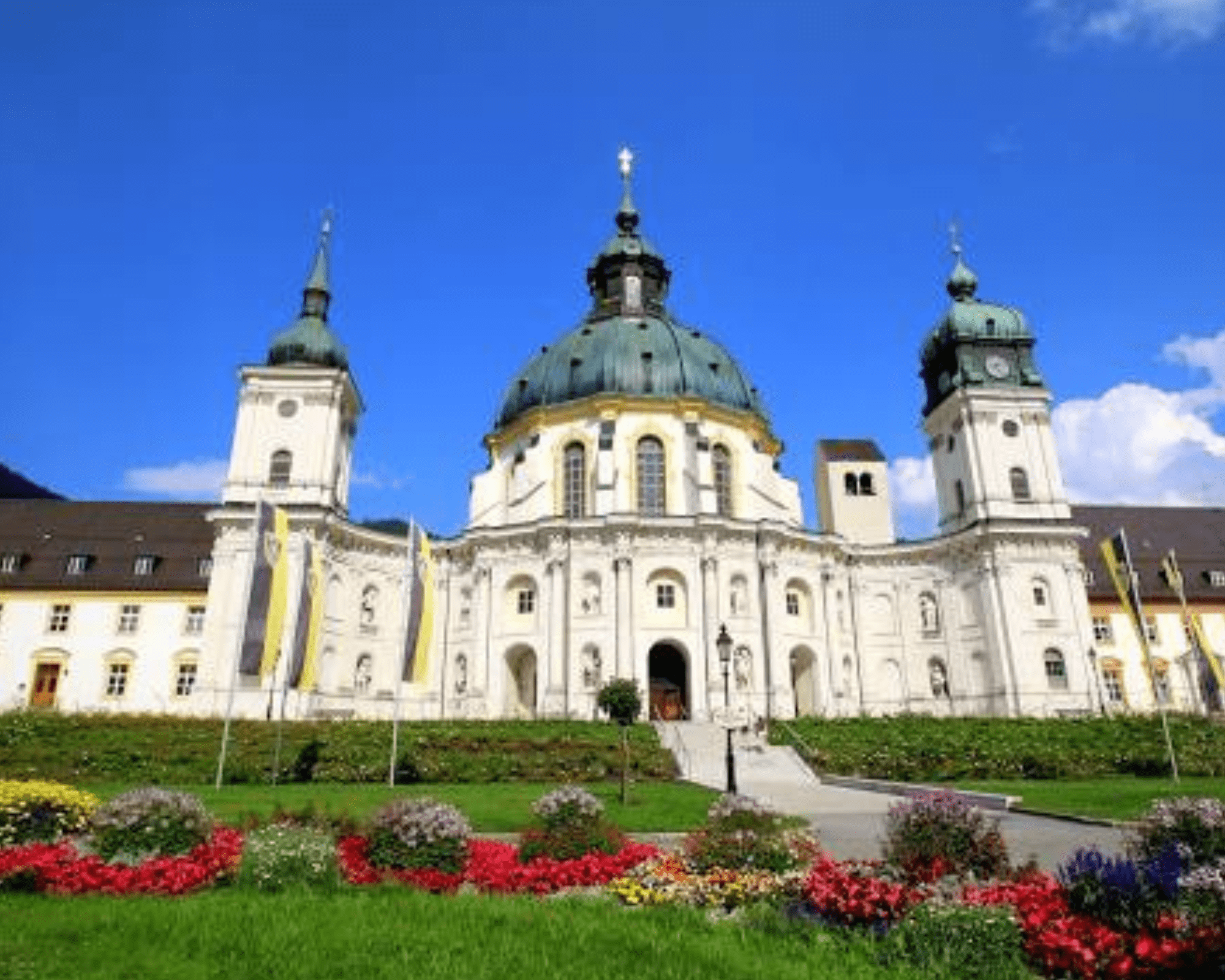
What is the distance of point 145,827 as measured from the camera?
1170 cm

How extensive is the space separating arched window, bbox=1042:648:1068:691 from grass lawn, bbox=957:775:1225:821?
2136 cm

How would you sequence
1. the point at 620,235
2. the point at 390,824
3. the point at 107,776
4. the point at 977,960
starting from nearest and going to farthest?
the point at 977,960 → the point at 390,824 → the point at 107,776 → the point at 620,235

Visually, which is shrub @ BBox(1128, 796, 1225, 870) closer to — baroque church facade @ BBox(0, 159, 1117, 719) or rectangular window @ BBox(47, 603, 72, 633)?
baroque church facade @ BBox(0, 159, 1117, 719)

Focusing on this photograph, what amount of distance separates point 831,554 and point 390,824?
46414 mm

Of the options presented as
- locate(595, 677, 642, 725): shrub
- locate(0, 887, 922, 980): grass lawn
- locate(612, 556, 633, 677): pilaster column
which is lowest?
locate(0, 887, 922, 980): grass lawn

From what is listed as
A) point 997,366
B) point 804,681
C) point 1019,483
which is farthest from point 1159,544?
point 804,681

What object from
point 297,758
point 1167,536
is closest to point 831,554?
point 1167,536

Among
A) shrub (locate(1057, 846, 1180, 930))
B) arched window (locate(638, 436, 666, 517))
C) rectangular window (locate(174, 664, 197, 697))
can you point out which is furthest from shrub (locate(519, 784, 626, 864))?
rectangular window (locate(174, 664, 197, 697))

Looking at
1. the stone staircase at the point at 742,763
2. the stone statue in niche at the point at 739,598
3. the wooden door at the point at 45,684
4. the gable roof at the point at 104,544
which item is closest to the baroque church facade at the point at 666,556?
the stone statue in niche at the point at 739,598

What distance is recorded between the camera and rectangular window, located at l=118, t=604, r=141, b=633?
53.5 meters

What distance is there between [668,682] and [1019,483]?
2640 cm

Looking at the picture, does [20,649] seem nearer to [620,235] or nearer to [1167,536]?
[620,235]

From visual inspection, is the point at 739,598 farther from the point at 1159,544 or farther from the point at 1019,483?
the point at 1159,544

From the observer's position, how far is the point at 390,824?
1161cm
